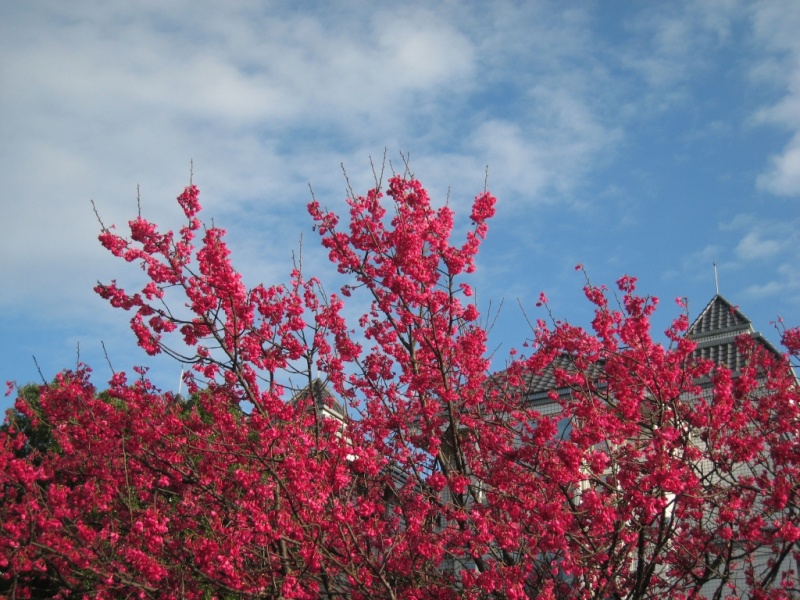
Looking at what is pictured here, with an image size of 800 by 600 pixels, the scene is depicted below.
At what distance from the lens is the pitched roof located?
17.0 m

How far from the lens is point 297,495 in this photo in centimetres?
840

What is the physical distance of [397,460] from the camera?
10.5 m

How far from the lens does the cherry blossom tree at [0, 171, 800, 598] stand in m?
8.45

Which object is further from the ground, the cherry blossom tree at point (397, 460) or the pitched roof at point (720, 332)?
the pitched roof at point (720, 332)

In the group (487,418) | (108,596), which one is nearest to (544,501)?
(487,418)

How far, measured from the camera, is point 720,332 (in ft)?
58.5

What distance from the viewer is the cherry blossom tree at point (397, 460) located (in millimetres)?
8445

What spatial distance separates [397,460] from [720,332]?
9919mm

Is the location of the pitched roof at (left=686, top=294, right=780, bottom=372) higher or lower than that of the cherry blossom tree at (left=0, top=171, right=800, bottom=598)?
higher

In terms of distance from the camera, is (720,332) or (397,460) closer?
(397,460)

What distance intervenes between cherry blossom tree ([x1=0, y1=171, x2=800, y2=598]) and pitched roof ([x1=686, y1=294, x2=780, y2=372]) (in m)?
→ 6.25

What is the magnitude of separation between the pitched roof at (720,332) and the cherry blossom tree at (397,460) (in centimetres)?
625

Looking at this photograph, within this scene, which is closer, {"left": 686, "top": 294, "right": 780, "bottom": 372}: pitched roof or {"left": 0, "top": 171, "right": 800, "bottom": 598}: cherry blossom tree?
{"left": 0, "top": 171, "right": 800, "bottom": 598}: cherry blossom tree

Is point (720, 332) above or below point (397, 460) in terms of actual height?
above
